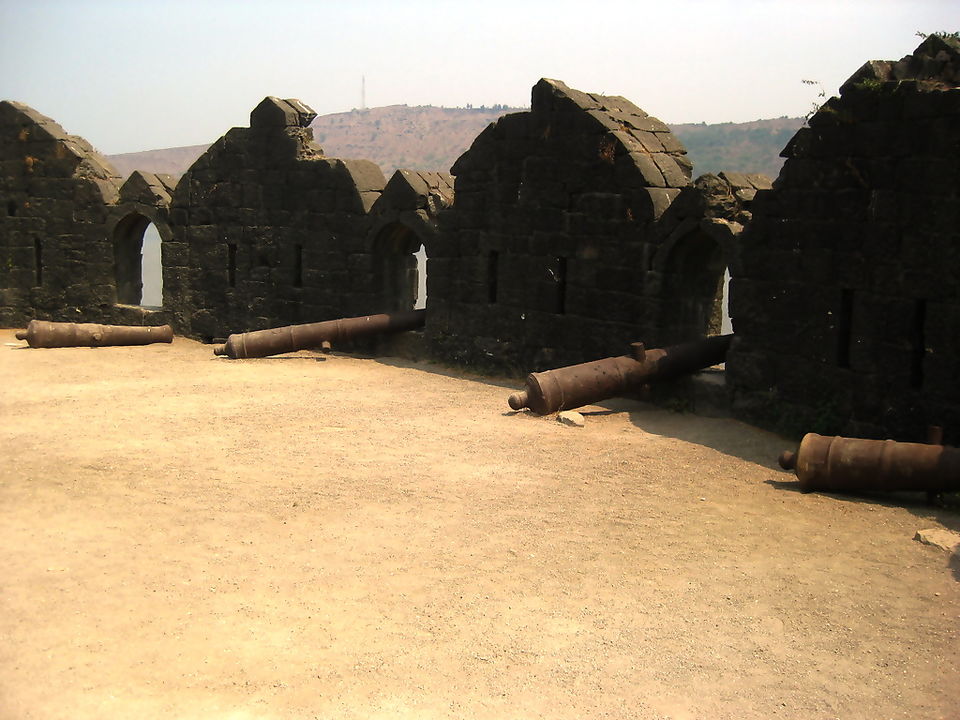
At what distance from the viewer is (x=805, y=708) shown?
15.2 ft

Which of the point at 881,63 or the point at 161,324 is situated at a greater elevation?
the point at 881,63

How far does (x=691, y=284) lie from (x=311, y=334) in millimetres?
5559

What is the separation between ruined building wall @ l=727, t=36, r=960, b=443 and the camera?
27.1ft

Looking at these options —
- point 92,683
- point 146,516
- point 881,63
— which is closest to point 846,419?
point 881,63

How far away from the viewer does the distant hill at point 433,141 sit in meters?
71.1

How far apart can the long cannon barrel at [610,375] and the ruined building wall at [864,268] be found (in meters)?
0.57

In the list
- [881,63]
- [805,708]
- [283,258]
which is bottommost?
[805,708]

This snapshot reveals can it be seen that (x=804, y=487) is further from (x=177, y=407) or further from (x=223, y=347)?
(x=223, y=347)

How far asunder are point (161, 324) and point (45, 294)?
2595 mm

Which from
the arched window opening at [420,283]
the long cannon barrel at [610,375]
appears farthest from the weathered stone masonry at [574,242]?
the long cannon barrel at [610,375]

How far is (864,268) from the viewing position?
8.91m

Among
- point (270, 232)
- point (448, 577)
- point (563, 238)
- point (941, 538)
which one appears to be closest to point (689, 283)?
point (563, 238)

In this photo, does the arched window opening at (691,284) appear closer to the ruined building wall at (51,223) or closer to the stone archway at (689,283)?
the stone archway at (689,283)

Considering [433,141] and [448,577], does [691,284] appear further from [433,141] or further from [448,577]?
[433,141]
